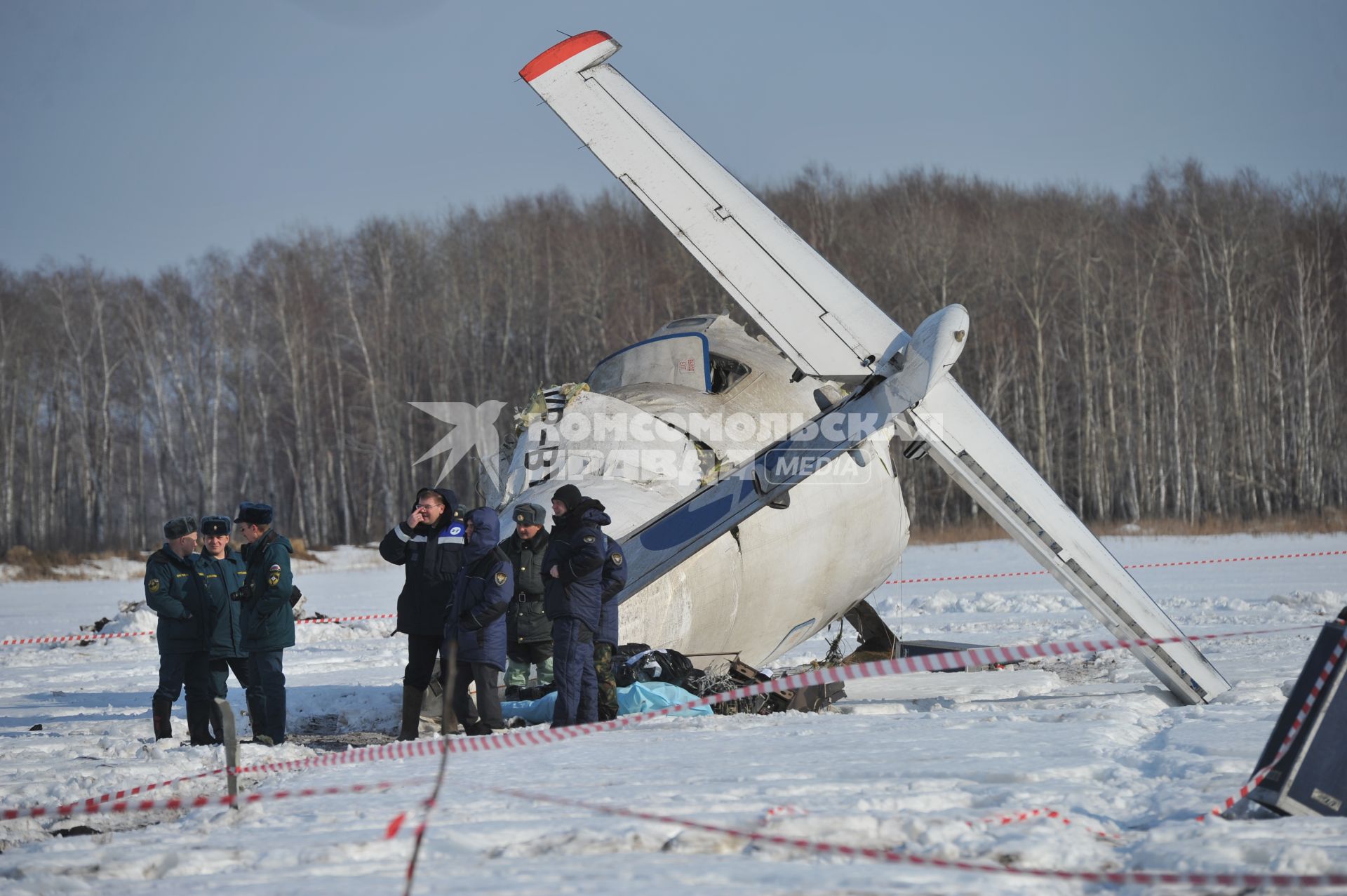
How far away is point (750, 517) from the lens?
31.3ft

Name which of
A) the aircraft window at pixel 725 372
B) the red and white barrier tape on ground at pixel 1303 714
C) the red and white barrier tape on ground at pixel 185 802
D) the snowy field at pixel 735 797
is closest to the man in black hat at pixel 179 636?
the snowy field at pixel 735 797

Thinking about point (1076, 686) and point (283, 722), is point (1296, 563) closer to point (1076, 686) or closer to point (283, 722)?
point (1076, 686)

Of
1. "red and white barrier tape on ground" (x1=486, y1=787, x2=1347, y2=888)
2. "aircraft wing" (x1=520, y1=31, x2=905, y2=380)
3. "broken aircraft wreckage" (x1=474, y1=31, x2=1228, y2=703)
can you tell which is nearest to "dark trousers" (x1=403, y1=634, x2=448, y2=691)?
"broken aircraft wreckage" (x1=474, y1=31, x2=1228, y2=703)

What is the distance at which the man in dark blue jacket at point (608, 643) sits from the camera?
7.62 meters

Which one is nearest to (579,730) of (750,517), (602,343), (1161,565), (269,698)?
(269,698)

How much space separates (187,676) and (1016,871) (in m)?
6.24

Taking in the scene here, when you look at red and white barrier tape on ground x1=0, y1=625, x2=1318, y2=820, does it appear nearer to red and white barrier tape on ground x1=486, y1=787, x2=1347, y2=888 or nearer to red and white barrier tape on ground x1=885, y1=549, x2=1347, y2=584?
red and white barrier tape on ground x1=486, y1=787, x2=1347, y2=888

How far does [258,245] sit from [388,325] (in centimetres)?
990

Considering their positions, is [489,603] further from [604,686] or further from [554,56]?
[554,56]

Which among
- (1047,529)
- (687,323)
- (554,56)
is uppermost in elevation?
(554,56)

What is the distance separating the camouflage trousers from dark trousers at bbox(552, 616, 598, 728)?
15 centimetres

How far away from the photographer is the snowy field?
391 cm

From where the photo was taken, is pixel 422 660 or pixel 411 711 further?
pixel 422 660

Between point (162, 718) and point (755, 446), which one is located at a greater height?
point (755, 446)
